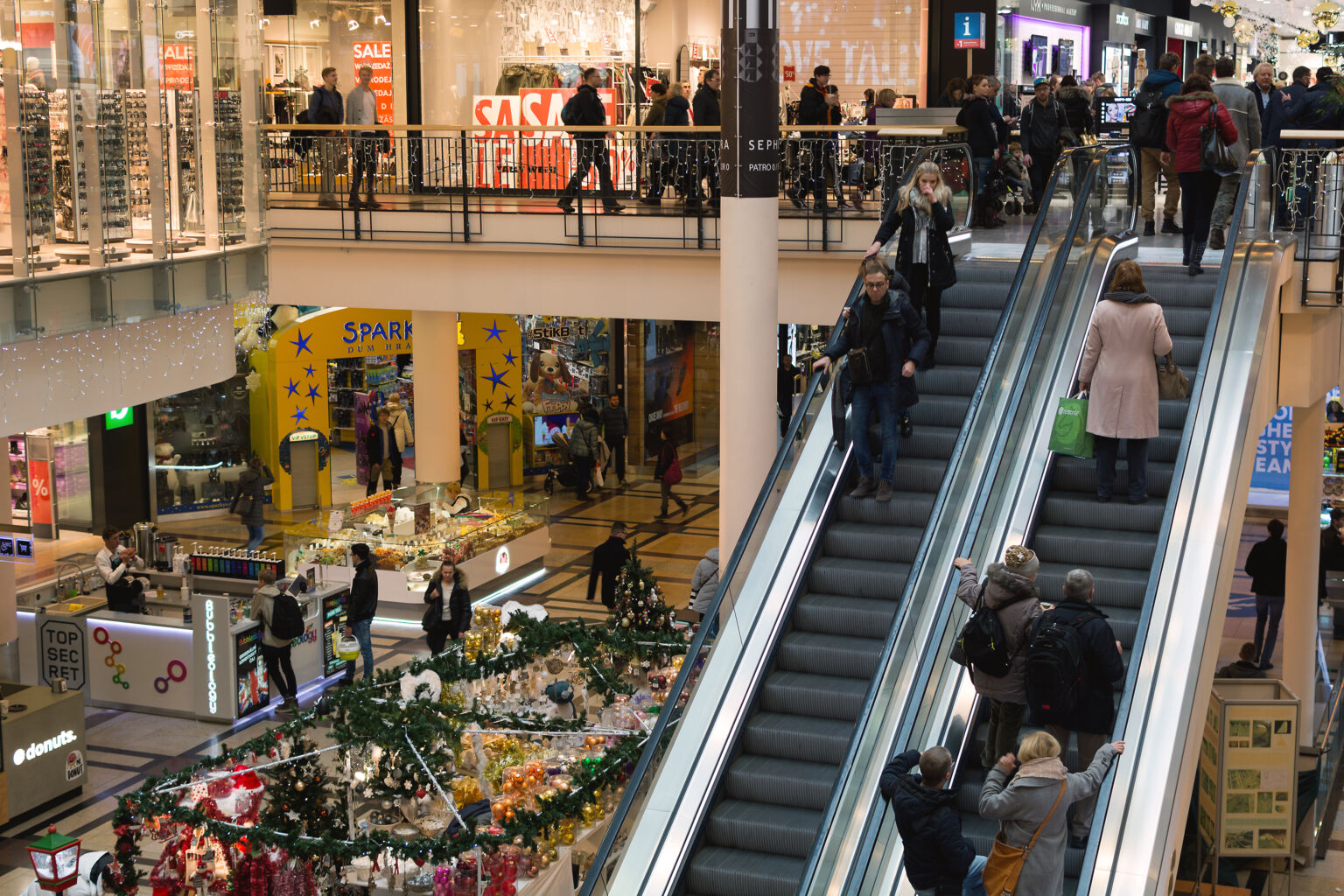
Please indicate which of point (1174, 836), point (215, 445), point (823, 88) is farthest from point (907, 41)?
point (1174, 836)

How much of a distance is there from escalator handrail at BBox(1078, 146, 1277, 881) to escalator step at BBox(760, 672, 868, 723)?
1.45 metres

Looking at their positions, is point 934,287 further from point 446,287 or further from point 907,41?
point 907,41

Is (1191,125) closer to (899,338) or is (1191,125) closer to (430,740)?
(899,338)

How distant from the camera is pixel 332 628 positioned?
13891 millimetres

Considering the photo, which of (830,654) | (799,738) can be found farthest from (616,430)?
(799,738)

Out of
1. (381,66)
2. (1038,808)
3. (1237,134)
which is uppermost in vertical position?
(381,66)

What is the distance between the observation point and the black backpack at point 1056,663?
647cm

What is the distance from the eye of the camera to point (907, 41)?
19578 millimetres

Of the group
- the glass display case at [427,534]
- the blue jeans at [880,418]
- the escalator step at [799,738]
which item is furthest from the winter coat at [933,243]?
the glass display case at [427,534]

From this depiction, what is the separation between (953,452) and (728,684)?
173cm

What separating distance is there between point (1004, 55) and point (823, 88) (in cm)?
1013

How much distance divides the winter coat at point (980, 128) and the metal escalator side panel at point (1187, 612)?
4.02 m

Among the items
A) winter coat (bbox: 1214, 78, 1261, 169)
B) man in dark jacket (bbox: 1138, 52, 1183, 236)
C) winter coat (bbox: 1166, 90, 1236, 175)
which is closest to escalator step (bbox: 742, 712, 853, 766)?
winter coat (bbox: 1166, 90, 1236, 175)

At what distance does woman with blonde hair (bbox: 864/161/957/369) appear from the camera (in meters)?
9.47
